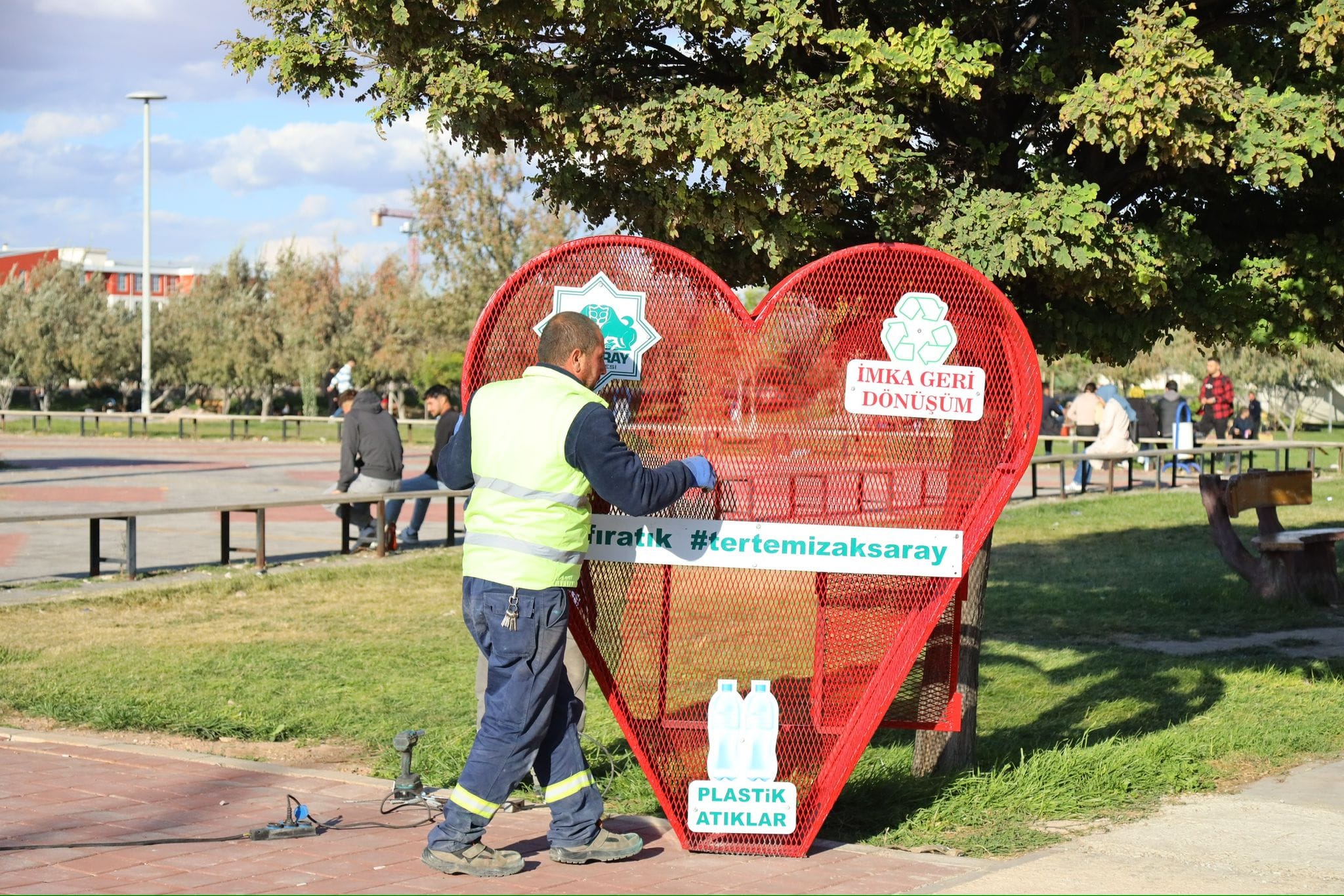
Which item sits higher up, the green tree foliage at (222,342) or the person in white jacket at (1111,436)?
the green tree foliage at (222,342)

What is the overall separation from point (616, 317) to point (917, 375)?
1107mm

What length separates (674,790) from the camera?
215 inches

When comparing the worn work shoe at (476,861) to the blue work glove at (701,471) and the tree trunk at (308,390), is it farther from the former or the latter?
the tree trunk at (308,390)

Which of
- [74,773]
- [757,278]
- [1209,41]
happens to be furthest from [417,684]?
[1209,41]

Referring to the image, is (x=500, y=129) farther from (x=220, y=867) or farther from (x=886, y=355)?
(x=220, y=867)

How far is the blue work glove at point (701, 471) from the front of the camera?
5.04m

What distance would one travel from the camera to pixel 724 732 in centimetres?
536

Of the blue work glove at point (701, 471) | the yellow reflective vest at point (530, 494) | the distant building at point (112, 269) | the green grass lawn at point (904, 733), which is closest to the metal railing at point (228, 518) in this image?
the green grass lawn at point (904, 733)

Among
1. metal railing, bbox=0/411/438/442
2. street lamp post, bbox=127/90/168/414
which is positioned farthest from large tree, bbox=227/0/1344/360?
street lamp post, bbox=127/90/168/414

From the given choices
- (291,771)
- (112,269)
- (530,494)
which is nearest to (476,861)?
(530,494)

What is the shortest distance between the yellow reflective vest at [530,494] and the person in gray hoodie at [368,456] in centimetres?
992

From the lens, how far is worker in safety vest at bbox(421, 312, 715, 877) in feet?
16.2

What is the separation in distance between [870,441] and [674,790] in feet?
4.79

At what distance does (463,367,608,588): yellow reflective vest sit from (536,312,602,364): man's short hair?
0.31 feet
